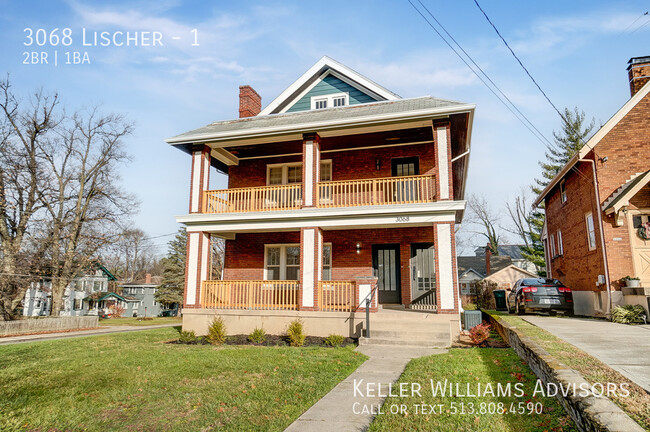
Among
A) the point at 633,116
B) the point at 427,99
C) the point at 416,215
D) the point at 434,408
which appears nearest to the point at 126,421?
the point at 434,408

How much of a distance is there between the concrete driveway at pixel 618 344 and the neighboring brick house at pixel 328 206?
310cm

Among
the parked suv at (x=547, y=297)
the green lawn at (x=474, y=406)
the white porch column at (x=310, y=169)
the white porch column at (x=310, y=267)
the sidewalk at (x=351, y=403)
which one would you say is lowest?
the sidewalk at (x=351, y=403)

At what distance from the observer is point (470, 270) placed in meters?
44.0

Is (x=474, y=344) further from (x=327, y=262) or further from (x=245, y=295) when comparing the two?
(x=245, y=295)

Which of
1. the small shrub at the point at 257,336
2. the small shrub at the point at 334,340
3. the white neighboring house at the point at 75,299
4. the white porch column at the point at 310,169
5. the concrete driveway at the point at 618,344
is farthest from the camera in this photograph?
the white neighboring house at the point at 75,299

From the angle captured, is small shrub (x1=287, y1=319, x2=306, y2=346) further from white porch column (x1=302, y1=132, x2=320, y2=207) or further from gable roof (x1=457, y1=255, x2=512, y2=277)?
gable roof (x1=457, y1=255, x2=512, y2=277)

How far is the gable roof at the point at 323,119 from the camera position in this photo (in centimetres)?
1261

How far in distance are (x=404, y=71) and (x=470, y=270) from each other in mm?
36859

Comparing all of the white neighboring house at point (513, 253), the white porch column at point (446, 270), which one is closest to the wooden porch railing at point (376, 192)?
the white porch column at point (446, 270)

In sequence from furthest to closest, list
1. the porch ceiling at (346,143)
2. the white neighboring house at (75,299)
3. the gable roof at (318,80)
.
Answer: the white neighboring house at (75,299) < the gable roof at (318,80) < the porch ceiling at (346,143)

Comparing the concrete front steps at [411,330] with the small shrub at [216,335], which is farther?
the small shrub at [216,335]

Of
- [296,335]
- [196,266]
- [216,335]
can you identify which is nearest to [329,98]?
[196,266]

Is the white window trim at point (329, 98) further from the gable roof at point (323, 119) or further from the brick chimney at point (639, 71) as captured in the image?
the brick chimney at point (639, 71)

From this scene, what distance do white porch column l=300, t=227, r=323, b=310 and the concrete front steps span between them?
212cm
